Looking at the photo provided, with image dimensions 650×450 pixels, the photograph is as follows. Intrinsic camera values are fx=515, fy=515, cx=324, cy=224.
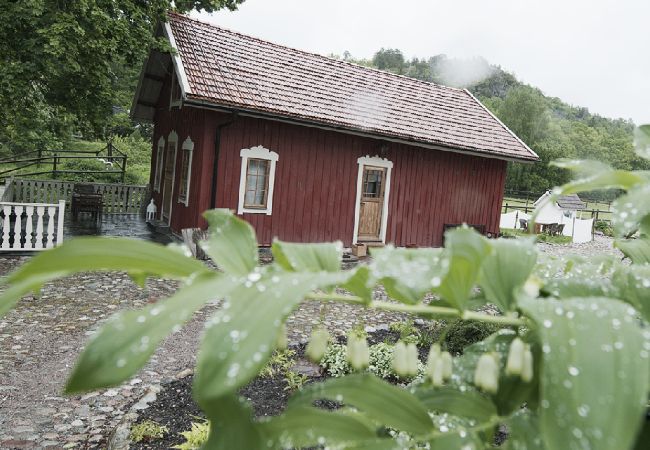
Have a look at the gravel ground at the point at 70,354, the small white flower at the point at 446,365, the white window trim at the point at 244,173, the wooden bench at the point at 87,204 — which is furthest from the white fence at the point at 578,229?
the small white flower at the point at 446,365

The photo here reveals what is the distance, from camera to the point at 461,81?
107m

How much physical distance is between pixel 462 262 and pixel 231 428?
31cm

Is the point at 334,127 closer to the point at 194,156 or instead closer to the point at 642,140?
the point at 194,156

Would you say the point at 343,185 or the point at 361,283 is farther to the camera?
the point at 343,185

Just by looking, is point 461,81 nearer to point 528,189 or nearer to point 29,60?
point 528,189

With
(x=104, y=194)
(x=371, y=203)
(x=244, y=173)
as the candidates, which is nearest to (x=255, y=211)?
(x=244, y=173)

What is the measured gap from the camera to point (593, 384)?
1.39 ft

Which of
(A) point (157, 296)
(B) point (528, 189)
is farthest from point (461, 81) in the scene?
(A) point (157, 296)

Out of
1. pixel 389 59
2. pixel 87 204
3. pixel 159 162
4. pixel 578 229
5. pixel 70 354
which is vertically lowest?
pixel 70 354

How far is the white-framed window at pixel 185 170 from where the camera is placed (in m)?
11.7

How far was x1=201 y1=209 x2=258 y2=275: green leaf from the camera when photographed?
0.60 m

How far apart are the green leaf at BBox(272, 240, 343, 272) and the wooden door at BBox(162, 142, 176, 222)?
44.8 feet

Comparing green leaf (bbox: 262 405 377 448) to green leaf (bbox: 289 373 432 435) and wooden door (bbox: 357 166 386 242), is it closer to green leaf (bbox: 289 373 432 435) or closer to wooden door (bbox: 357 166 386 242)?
green leaf (bbox: 289 373 432 435)

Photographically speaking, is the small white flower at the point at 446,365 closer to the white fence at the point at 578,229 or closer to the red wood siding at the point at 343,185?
the red wood siding at the point at 343,185
